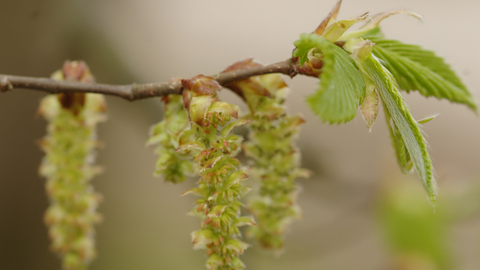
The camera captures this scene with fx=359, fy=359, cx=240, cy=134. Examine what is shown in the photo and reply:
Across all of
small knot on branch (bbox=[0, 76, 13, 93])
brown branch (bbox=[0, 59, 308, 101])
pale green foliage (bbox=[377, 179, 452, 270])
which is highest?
small knot on branch (bbox=[0, 76, 13, 93])

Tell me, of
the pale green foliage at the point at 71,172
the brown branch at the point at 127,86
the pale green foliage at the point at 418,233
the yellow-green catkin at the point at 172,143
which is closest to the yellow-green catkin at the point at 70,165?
the pale green foliage at the point at 71,172

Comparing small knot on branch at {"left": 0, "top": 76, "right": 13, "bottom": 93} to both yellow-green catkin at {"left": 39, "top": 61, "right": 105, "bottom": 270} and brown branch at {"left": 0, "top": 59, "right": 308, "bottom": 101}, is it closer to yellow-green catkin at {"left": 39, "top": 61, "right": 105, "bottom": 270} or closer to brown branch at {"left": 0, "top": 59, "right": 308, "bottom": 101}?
brown branch at {"left": 0, "top": 59, "right": 308, "bottom": 101}

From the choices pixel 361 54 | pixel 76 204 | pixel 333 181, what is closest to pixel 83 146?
pixel 76 204

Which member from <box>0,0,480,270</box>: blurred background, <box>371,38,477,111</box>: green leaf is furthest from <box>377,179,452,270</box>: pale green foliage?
<box>371,38,477,111</box>: green leaf

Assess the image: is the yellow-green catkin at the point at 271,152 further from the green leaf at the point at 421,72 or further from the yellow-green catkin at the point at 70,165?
the yellow-green catkin at the point at 70,165

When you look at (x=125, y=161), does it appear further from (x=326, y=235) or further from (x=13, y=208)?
(x=326, y=235)

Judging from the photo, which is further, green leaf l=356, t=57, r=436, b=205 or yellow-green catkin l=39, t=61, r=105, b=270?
yellow-green catkin l=39, t=61, r=105, b=270

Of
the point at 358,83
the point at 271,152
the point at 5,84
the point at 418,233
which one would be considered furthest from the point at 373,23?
the point at 418,233
